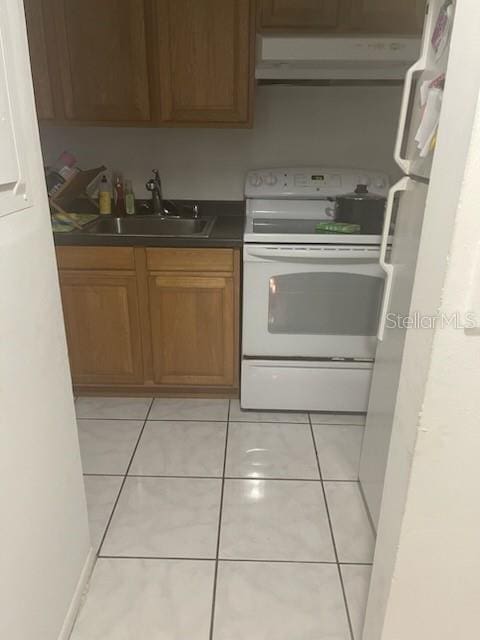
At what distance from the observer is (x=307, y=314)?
2252mm

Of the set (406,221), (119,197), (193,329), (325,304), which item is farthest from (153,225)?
(406,221)

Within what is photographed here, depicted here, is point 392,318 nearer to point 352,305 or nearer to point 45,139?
point 352,305

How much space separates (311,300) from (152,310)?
76cm

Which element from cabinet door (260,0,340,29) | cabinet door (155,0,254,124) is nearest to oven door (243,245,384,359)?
cabinet door (155,0,254,124)

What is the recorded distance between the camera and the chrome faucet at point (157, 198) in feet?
8.66

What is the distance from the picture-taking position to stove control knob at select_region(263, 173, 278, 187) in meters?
2.57

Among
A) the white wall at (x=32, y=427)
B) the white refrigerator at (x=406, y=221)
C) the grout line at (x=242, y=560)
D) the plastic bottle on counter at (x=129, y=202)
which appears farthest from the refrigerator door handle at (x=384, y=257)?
the plastic bottle on counter at (x=129, y=202)

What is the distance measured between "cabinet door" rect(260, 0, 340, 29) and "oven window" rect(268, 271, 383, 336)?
115cm

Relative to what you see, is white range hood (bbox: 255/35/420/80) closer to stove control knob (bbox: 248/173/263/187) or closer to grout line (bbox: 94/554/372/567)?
stove control knob (bbox: 248/173/263/187)

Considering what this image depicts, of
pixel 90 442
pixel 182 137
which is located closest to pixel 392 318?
pixel 90 442

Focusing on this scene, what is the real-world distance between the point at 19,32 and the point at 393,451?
1171 millimetres

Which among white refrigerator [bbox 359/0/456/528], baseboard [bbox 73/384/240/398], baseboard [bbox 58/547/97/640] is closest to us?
white refrigerator [bbox 359/0/456/528]

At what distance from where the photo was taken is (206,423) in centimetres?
234

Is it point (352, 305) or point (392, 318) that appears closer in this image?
point (392, 318)
